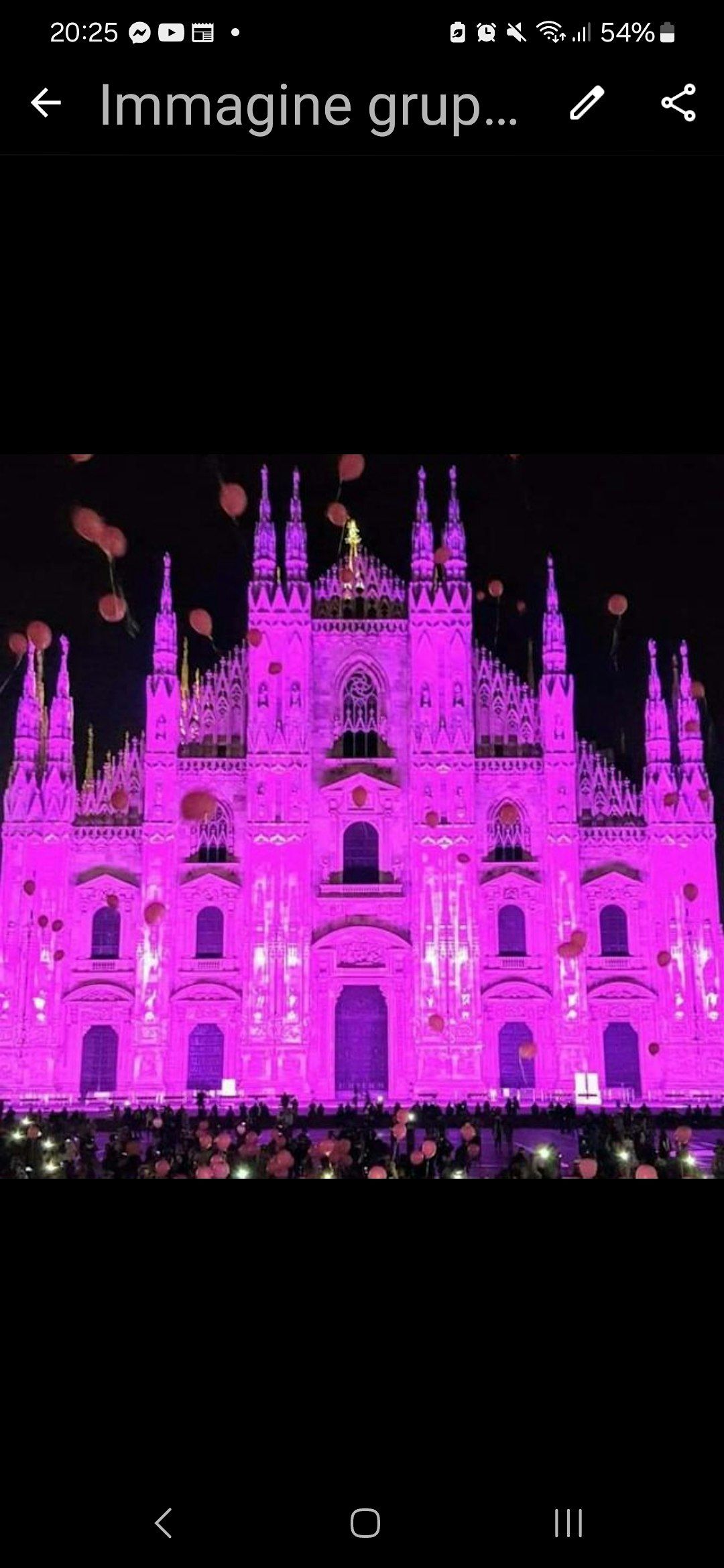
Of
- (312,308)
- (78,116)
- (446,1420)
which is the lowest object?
(446,1420)

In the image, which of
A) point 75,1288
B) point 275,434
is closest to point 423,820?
point 275,434

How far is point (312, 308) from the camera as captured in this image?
358 inches

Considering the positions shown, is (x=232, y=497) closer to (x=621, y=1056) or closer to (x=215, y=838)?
(x=215, y=838)

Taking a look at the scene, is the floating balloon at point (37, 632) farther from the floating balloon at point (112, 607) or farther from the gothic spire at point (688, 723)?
the gothic spire at point (688, 723)

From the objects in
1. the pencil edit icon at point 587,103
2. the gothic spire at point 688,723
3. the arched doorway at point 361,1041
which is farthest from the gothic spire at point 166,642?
the pencil edit icon at point 587,103

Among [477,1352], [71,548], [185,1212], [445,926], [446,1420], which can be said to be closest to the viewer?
[446,1420]

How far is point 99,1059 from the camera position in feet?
111

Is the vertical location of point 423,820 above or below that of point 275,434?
above

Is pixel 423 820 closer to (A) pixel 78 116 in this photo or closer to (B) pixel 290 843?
(B) pixel 290 843

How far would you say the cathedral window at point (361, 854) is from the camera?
115 feet

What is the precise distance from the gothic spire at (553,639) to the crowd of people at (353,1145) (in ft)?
38.6

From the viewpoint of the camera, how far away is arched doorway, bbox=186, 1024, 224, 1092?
1323 inches

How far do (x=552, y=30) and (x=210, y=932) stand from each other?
3012cm

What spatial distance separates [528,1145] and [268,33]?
20652mm
